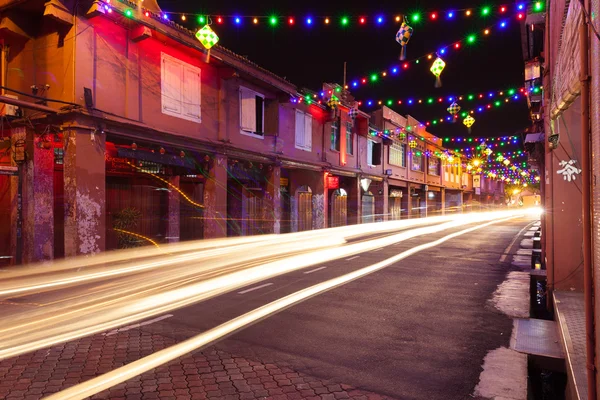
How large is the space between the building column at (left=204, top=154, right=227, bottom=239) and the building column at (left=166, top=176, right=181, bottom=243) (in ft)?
5.13

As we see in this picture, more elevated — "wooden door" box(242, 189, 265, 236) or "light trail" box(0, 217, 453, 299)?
"wooden door" box(242, 189, 265, 236)

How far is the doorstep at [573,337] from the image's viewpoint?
11.6 ft

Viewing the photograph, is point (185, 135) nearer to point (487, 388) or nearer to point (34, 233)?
point (34, 233)

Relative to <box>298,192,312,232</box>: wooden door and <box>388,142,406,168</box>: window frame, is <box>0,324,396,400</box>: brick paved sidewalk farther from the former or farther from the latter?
<box>388,142,406,168</box>: window frame

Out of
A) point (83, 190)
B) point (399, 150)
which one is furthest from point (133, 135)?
point (399, 150)

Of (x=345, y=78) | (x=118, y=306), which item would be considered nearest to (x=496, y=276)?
(x=118, y=306)

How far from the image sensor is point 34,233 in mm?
11664

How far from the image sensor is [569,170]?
22.5 ft

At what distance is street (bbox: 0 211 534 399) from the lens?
382 cm

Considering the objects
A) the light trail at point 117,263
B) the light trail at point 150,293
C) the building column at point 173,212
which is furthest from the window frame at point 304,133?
the light trail at point 150,293

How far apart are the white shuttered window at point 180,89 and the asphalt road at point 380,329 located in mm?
8428

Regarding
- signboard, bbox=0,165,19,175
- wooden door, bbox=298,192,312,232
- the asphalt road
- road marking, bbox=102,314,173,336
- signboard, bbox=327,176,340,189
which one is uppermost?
signboard, bbox=327,176,340,189

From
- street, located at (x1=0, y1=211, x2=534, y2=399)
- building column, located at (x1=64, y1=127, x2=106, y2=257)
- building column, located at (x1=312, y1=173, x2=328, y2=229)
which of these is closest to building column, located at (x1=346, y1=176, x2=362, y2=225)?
building column, located at (x1=312, y1=173, x2=328, y2=229)

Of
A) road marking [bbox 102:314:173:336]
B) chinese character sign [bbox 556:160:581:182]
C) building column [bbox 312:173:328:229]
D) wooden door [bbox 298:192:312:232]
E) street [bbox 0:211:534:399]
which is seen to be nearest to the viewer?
street [bbox 0:211:534:399]
